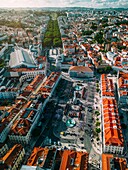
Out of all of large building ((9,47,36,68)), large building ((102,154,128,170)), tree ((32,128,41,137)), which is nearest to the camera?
large building ((102,154,128,170))

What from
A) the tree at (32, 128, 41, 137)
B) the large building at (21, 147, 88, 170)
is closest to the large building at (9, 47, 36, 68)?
the tree at (32, 128, 41, 137)

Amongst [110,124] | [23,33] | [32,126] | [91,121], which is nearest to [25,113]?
[32,126]

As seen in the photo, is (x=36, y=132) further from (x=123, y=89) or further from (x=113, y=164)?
(x=123, y=89)

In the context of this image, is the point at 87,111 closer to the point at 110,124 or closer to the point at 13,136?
the point at 110,124

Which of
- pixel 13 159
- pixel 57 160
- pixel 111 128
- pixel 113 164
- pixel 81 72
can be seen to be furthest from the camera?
pixel 81 72

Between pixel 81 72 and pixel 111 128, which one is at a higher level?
pixel 81 72

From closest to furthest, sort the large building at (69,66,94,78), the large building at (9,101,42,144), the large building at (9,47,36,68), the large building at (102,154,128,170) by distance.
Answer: the large building at (102,154,128,170), the large building at (9,101,42,144), the large building at (69,66,94,78), the large building at (9,47,36,68)

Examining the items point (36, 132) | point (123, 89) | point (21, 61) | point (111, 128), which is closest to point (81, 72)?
point (123, 89)

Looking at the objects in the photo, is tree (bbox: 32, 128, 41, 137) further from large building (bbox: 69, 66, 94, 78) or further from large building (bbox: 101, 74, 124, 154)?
large building (bbox: 69, 66, 94, 78)

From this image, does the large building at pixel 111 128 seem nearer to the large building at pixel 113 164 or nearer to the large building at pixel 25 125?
the large building at pixel 113 164

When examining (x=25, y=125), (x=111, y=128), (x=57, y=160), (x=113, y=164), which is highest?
(x=111, y=128)

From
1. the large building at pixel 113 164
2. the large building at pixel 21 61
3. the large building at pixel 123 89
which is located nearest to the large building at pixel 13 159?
the large building at pixel 113 164
